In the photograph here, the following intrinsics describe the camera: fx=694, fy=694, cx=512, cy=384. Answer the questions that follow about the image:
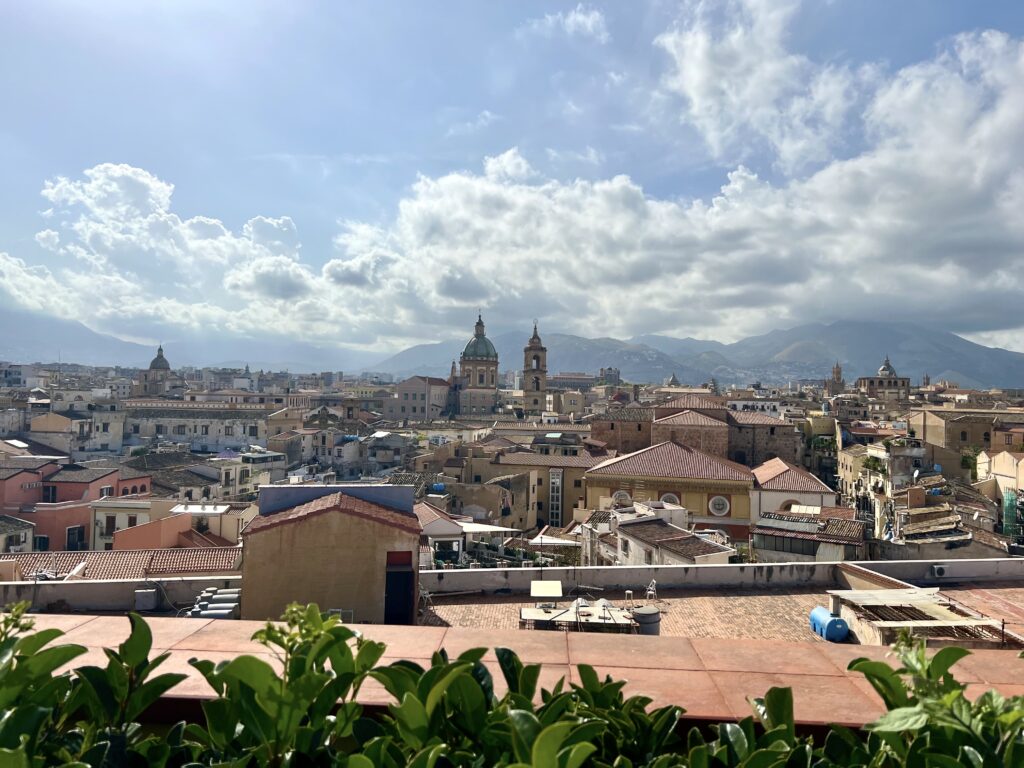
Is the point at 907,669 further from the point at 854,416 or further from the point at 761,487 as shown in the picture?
the point at 854,416

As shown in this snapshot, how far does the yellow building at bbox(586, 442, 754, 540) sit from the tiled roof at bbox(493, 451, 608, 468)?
35.3 feet

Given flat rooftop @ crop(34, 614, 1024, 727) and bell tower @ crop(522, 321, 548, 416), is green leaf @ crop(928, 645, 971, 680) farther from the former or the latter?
bell tower @ crop(522, 321, 548, 416)

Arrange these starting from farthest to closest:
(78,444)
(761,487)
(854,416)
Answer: (854,416)
(78,444)
(761,487)

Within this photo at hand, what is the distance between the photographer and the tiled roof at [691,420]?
4381 cm

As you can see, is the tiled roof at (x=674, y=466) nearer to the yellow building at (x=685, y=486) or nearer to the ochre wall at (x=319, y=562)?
the yellow building at (x=685, y=486)

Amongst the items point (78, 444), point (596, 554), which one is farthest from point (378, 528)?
point (78, 444)

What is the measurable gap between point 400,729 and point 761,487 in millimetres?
30598

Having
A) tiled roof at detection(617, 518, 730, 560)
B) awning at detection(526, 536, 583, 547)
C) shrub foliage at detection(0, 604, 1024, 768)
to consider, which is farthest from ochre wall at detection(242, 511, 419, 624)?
awning at detection(526, 536, 583, 547)

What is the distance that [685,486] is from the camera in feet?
101

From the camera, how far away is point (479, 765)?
6.73 feet

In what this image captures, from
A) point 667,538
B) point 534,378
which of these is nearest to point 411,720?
point 667,538

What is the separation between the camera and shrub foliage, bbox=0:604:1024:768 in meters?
2.04

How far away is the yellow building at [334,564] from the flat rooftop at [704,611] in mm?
704

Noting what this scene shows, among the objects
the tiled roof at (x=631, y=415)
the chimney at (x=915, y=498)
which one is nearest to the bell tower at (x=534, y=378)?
the tiled roof at (x=631, y=415)
